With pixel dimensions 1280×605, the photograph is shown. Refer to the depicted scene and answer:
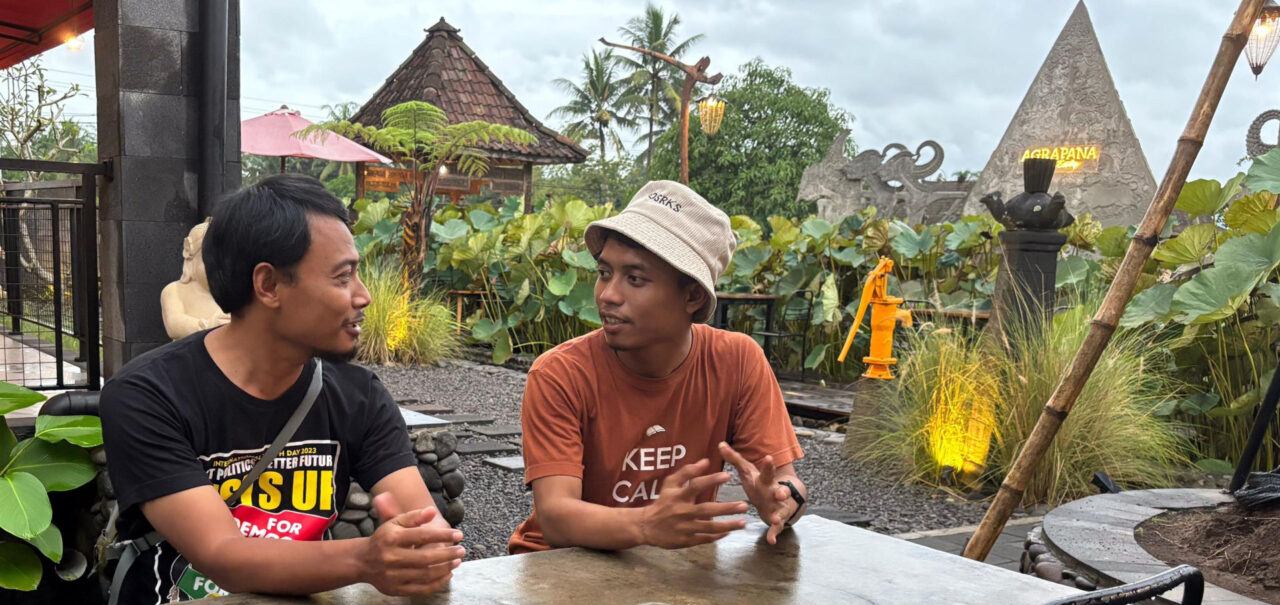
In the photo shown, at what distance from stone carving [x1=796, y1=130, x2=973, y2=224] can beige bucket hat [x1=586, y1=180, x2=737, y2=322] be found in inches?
600

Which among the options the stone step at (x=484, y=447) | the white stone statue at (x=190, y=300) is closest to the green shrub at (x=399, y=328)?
the stone step at (x=484, y=447)

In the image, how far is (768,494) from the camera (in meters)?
2.06

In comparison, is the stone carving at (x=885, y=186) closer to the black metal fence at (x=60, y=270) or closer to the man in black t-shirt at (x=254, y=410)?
the black metal fence at (x=60, y=270)

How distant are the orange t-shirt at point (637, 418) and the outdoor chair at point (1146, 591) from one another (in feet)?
3.50

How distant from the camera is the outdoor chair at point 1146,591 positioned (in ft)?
3.84

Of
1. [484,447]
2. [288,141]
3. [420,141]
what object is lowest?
[484,447]

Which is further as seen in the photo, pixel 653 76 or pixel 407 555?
pixel 653 76

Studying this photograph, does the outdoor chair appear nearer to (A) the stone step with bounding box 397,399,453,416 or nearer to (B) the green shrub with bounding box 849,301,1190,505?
(B) the green shrub with bounding box 849,301,1190,505

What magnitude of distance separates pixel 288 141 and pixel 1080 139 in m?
10.7

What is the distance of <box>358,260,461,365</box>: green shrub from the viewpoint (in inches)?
419

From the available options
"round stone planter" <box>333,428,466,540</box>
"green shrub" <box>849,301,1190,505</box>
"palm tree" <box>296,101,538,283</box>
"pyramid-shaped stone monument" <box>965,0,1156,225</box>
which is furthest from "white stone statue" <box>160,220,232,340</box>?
"pyramid-shaped stone monument" <box>965,0,1156,225</box>

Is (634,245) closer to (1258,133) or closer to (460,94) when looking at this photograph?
(1258,133)

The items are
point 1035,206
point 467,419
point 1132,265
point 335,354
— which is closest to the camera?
point 335,354

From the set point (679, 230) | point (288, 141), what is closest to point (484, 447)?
point (679, 230)
